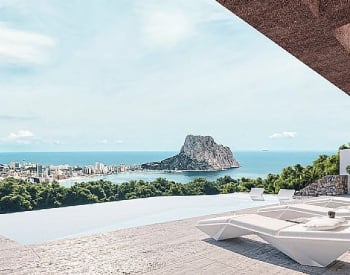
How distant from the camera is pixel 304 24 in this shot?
3.21 m

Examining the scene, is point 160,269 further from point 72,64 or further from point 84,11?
point 72,64

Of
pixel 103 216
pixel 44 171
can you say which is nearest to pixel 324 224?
pixel 103 216

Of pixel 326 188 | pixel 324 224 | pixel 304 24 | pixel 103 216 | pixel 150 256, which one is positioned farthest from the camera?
pixel 326 188

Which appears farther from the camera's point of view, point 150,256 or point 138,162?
point 138,162

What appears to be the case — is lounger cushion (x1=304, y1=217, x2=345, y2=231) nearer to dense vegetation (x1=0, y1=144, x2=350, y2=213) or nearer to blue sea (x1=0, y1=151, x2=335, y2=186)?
dense vegetation (x1=0, y1=144, x2=350, y2=213)

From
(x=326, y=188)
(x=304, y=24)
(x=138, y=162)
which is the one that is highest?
(x=304, y=24)

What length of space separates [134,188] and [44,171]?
9.83ft

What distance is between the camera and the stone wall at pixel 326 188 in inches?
452

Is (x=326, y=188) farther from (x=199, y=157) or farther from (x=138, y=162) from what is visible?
(x=138, y=162)

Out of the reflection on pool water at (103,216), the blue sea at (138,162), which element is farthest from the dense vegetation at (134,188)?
the reflection on pool water at (103,216)

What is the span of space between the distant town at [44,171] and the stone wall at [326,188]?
7214 mm

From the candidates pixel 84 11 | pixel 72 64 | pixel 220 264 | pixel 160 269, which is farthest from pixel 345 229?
pixel 72 64

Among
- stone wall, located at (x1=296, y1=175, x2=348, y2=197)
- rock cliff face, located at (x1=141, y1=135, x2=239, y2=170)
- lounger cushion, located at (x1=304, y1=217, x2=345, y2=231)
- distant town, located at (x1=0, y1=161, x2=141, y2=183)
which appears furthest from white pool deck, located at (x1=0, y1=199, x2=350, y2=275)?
rock cliff face, located at (x1=141, y1=135, x2=239, y2=170)

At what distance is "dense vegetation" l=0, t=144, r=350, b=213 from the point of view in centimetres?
1031
